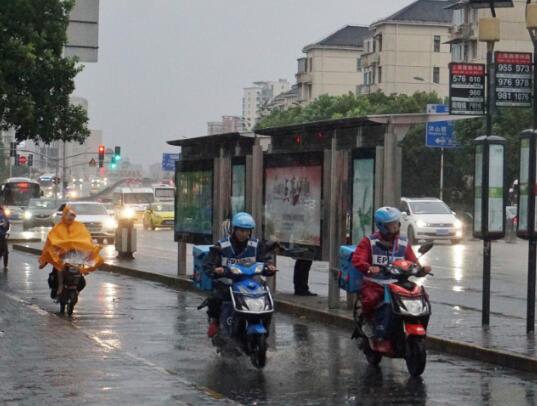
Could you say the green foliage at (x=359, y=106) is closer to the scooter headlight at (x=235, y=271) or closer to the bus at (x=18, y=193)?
the bus at (x=18, y=193)

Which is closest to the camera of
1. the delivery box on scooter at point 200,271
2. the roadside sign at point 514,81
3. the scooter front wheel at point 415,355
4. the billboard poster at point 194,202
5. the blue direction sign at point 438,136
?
the scooter front wheel at point 415,355

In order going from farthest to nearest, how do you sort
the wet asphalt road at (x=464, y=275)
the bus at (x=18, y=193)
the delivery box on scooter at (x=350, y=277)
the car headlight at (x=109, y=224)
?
the bus at (x=18, y=193) → the car headlight at (x=109, y=224) → the wet asphalt road at (x=464, y=275) → the delivery box on scooter at (x=350, y=277)

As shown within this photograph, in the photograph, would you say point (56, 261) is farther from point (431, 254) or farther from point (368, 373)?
point (431, 254)

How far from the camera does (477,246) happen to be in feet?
146

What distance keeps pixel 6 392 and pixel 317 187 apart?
28.6ft

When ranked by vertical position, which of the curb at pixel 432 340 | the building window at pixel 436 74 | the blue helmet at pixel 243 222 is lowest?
the curb at pixel 432 340

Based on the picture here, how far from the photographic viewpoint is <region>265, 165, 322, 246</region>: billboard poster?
1864cm

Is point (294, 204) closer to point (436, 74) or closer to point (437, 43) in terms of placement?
point (437, 43)

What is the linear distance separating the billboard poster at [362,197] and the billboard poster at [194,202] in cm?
624

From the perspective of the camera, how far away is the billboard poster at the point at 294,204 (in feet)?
61.2

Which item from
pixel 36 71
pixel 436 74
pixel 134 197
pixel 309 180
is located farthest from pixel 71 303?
pixel 436 74

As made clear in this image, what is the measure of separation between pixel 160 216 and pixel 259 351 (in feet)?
171

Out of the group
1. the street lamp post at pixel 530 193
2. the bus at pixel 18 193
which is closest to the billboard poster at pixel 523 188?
the street lamp post at pixel 530 193

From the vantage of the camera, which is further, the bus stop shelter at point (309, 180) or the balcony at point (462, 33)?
the balcony at point (462, 33)
